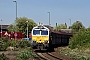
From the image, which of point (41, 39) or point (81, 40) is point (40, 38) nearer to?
point (41, 39)

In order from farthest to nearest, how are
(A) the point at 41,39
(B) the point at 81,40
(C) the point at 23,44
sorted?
(B) the point at 81,40, (C) the point at 23,44, (A) the point at 41,39

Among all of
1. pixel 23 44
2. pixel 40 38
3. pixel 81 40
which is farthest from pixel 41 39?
pixel 81 40

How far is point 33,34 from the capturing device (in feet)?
98.8

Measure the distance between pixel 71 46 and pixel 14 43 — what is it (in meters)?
8.25

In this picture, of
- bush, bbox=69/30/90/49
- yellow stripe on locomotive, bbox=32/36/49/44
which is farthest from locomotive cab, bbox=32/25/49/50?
bush, bbox=69/30/90/49

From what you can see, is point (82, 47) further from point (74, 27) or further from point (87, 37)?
point (74, 27)

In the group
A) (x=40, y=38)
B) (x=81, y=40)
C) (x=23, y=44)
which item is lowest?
(x=23, y=44)

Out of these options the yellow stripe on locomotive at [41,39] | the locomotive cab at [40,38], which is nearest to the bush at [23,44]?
the locomotive cab at [40,38]

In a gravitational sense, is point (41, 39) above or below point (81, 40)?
above

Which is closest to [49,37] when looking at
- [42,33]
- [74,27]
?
[42,33]

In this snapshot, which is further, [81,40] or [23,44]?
[81,40]

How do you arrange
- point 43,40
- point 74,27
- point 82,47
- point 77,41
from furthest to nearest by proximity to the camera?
1. point 74,27
2. point 77,41
3. point 82,47
4. point 43,40

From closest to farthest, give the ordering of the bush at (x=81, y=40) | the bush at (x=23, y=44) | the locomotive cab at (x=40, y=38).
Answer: the locomotive cab at (x=40, y=38)
the bush at (x=23, y=44)
the bush at (x=81, y=40)

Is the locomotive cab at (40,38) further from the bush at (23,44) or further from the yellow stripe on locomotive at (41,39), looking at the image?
the bush at (23,44)
